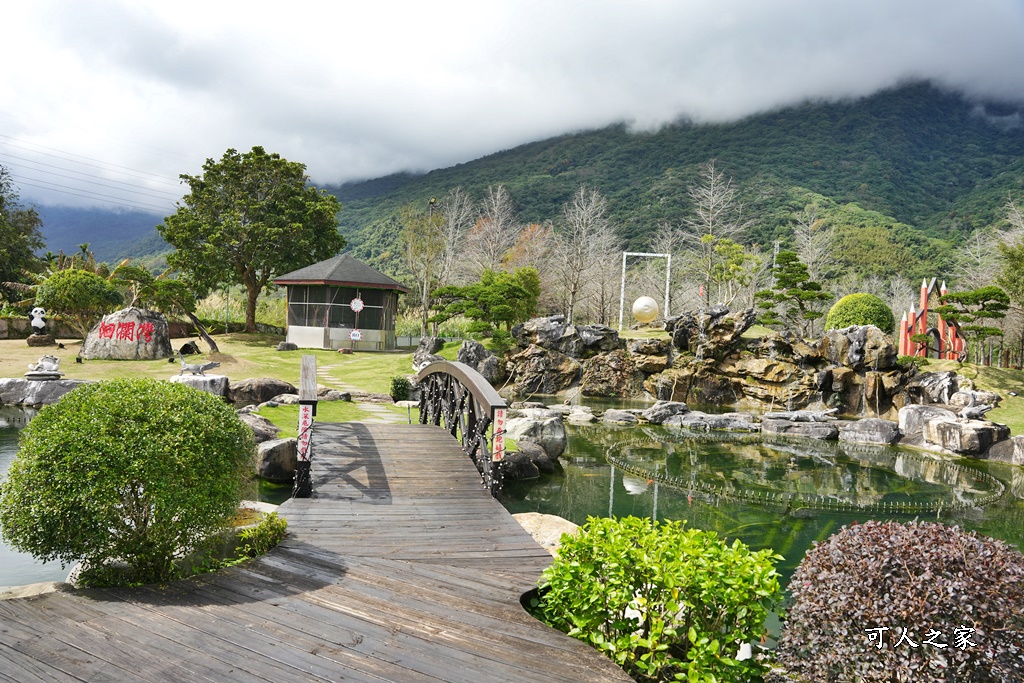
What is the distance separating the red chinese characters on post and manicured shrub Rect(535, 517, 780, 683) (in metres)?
23.6

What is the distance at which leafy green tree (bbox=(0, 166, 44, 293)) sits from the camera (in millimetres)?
34250

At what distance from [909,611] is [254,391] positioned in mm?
16508

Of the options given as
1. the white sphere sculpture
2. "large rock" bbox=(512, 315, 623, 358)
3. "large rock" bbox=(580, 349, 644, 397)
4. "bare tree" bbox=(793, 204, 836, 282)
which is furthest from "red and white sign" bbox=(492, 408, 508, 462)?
"bare tree" bbox=(793, 204, 836, 282)

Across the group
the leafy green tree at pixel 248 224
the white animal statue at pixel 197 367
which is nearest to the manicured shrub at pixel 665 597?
the white animal statue at pixel 197 367

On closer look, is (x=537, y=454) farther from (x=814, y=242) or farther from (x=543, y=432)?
(x=814, y=242)

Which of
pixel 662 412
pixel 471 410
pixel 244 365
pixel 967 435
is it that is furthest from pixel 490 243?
pixel 471 410

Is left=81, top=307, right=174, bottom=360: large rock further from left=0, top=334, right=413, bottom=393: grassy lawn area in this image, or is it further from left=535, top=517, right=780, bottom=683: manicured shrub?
left=535, top=517, right=780, bottom=683: manicured shrub

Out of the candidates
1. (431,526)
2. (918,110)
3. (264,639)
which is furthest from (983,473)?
(918,110)

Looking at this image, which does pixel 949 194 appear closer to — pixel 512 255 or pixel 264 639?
pixel 512 255

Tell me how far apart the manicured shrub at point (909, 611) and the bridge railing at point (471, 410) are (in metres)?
4.69

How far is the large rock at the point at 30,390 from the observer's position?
1797 cm

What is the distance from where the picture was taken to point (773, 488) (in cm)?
1184

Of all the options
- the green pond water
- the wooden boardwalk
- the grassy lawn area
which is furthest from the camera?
the grassy lawn area

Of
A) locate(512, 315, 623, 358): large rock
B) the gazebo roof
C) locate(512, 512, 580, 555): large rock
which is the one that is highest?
the gazebo roof
